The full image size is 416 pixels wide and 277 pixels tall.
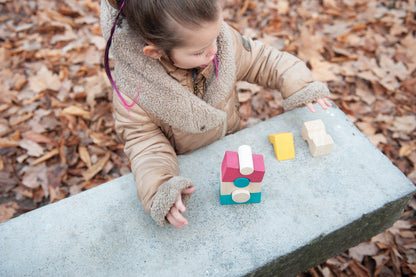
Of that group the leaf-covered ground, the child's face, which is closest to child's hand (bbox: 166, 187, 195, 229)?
the child's face

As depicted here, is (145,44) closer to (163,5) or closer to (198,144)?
(163,5)

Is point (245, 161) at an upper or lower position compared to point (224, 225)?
upper

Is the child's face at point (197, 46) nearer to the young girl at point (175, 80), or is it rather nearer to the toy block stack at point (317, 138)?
the young girl at point (175, 80)

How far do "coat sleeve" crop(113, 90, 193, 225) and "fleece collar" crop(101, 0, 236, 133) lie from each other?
0.28 feet

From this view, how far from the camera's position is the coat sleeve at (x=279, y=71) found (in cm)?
166

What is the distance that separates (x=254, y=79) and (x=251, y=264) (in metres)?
1.02

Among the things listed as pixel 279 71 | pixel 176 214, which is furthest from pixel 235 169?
pixel 279 71

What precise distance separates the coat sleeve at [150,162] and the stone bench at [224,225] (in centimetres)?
18

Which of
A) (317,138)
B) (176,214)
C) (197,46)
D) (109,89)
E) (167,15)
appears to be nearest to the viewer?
(167,15)

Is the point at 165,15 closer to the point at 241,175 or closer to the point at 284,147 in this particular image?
the point at 241,175

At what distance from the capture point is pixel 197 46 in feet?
4.00

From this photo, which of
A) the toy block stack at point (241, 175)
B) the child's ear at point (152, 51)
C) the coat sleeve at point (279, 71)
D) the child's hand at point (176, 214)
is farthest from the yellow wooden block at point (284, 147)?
the child's ear at point (152, 51)

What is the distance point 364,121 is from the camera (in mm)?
2586

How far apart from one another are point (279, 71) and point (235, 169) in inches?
29.7
